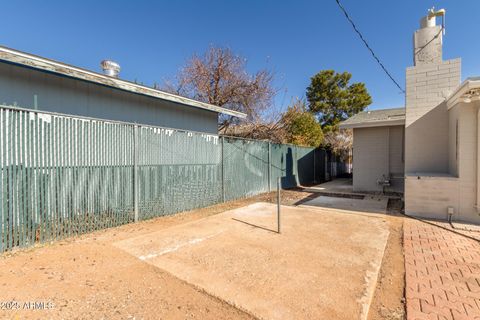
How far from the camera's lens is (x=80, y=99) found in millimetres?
5320

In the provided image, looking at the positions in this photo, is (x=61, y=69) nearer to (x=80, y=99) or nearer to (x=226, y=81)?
(x=80, y=99)

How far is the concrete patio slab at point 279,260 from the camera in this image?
2271mm

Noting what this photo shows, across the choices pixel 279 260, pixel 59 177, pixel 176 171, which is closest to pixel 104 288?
pixel 279 260

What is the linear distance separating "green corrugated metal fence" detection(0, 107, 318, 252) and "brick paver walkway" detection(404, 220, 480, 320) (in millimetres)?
4893

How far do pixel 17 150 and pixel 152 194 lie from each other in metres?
2.55

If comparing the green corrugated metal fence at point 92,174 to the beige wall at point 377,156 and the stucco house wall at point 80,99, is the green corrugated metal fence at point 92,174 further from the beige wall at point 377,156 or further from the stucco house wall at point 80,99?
the beige wall at point 377,156

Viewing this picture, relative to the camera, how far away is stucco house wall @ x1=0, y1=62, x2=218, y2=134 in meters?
4.43

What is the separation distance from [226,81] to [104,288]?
46.9 feet

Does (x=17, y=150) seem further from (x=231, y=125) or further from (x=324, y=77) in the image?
(x=324, y=77)

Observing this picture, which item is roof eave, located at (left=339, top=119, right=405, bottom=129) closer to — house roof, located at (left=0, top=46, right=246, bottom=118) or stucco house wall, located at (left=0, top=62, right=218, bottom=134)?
stucco house wall, located at (left=0, top=62, right=218, bottom=134)

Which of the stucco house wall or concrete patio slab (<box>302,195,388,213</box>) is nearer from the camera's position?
the stucco house wall

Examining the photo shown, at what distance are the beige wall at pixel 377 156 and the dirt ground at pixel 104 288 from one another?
6.88m

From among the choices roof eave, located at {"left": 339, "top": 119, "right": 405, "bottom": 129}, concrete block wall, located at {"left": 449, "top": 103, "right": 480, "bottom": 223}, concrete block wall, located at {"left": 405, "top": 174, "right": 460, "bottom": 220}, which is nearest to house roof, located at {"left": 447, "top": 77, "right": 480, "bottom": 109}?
concrete block wall, located at {"left": 449, "top": 103, "right": 480, "bottom": 223}

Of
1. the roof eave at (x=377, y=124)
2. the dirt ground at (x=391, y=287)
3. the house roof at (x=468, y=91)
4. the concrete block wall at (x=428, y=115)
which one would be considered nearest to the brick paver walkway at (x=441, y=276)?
the dirt ground at (x=391, y=287)
